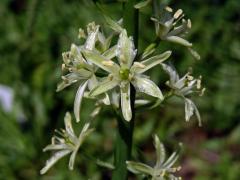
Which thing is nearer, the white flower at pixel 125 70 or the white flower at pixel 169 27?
the white flower at pixel 125 70

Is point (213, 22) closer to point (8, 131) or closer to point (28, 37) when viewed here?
point (28, 37)

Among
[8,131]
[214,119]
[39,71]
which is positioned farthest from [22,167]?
[214,119]

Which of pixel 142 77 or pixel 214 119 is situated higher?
pixel 142 77

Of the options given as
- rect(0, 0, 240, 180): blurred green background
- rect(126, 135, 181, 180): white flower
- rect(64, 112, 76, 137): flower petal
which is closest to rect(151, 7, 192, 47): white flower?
rect(126, 135, 181, 180): white flower

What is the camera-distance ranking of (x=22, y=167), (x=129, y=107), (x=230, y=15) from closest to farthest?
(x=129, y=107) → (x=22, y=167) → (x=230, y=15)

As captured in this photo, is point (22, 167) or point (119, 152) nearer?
point (119, 152)

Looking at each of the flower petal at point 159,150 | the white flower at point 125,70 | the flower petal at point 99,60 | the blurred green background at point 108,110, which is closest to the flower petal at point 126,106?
the white flower at point 125,70

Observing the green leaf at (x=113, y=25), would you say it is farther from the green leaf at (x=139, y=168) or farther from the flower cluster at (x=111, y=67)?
the green leaf at (x=139, y=168)
